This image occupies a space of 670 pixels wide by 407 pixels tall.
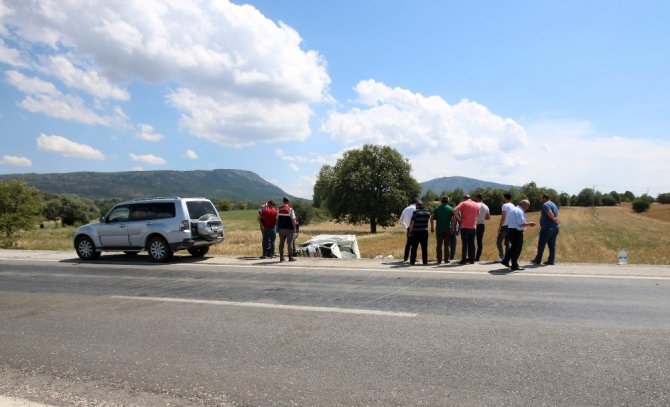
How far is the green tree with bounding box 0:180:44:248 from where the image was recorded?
25312 millimetres

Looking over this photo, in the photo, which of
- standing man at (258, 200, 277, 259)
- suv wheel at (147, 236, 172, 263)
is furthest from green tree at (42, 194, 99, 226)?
standing man at (258, 200, 277, 259)

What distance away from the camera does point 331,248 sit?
16234mm

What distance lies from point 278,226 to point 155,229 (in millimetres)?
3892

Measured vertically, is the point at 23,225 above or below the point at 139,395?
above

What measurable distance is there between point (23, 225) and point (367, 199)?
118ft

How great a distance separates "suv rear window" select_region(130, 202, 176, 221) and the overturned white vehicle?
4.75m

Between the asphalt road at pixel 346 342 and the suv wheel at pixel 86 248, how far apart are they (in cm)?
546

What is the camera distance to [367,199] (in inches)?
A: 2154

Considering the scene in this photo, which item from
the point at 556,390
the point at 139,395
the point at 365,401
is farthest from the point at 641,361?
the point at 139,395

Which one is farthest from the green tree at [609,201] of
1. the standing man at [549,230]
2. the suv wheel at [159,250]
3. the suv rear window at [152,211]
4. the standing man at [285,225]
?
the suv wheel at [159,250]

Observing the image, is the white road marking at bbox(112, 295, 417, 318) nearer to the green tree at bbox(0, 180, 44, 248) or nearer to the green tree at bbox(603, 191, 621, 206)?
the green tree at bbox(0, 180, 44, 248)

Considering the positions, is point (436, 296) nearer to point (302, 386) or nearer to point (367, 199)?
point (302, 386)

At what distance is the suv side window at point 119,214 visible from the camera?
15.0m

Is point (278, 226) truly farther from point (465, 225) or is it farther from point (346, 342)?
point (346, 342)
